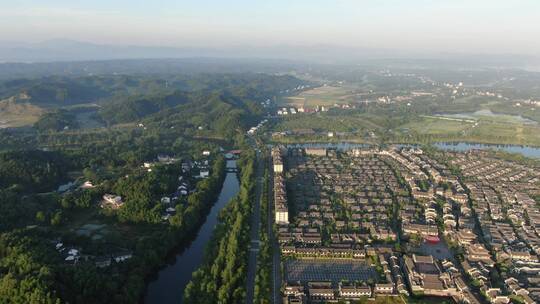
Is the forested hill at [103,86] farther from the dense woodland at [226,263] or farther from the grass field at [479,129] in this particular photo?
the dense woodland at [226,263]

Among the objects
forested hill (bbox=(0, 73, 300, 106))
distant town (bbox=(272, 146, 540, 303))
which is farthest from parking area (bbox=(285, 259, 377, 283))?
forested hill (bbox=(0, 73, 300, 106))

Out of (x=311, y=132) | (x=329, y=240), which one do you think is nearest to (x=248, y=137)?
(x=311, y=132)

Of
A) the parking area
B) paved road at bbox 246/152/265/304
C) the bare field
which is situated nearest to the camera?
paved road at bbox 246/152/265/304

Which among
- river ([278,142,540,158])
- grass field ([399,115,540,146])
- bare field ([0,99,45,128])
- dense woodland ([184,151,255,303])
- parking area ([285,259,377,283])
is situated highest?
bare field ([0,99,45,128])

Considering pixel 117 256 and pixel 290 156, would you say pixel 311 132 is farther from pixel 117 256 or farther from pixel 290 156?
pixel 117 256

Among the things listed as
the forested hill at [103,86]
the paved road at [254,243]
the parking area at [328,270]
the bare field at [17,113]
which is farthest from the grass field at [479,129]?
the bare field at [17,113]

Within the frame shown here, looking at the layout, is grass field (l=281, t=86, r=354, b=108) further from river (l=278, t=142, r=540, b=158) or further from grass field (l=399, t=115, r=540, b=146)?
river (l=278, t=142, r=540, b=158)
